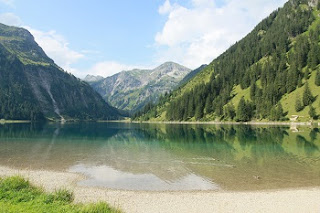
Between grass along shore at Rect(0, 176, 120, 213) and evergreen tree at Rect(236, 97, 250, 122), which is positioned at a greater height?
evergreen tree at Rect(236, 97, 250, 122)

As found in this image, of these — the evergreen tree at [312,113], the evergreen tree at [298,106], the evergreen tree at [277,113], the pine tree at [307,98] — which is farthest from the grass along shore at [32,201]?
the evergreen tree at [277,113]

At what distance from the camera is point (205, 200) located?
82.6ft

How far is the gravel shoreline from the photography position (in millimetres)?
22422

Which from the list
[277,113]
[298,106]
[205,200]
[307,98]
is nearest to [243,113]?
[277,113]

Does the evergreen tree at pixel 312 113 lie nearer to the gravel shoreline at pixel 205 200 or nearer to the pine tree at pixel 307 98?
the pine tree at pixel 307 98

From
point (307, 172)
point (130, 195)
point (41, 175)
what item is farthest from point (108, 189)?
point (307, 172)

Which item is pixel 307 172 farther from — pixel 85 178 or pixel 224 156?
pixel 85 178

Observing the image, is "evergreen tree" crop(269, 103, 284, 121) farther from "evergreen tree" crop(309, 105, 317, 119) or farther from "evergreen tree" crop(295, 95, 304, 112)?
"evergreen tree" crop(309, 105, 317, 119)

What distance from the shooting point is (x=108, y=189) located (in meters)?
29.9

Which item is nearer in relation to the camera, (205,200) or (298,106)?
(205,200)

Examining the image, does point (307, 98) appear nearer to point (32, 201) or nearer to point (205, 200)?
point (205, 200)

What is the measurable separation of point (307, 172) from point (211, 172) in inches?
545

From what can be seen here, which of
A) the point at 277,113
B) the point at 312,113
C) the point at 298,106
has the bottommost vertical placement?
the point at 312,113

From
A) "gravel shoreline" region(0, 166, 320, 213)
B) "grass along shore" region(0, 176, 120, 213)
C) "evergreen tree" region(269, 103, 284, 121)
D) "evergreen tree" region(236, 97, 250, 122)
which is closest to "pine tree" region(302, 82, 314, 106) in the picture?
"evergreen tree" region(269, 103, 284, 121)
